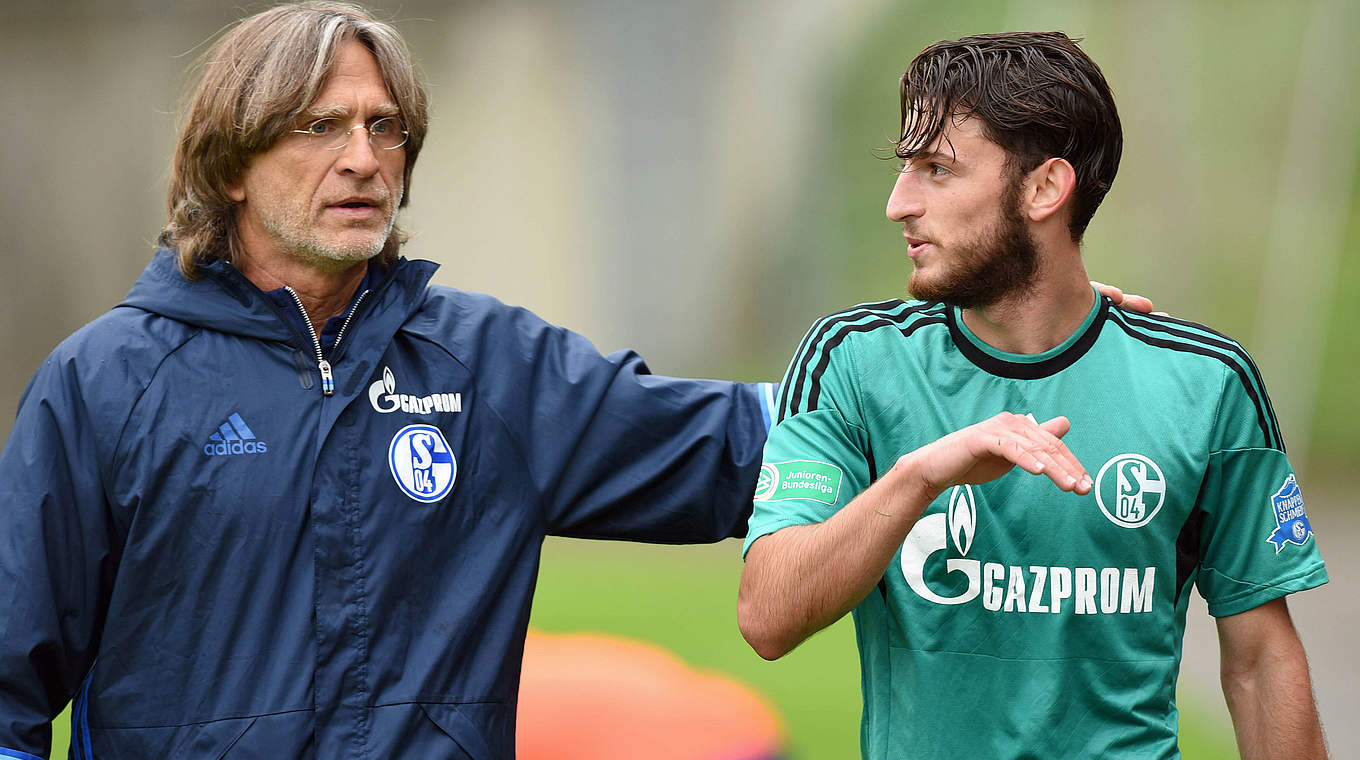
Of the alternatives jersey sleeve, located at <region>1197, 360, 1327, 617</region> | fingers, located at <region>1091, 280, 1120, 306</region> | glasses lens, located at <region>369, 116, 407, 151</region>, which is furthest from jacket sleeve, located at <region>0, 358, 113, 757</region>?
jersey sleeve, located at <region>1197, 360, 1327, 617</region>

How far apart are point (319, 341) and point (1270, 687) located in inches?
66.9

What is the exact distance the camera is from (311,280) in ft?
8.69

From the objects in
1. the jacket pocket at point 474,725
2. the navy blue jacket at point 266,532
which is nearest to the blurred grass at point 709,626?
the jacket pocket at point 474,725

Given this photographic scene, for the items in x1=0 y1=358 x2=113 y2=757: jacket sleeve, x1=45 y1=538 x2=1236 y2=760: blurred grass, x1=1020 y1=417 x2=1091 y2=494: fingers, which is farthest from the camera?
x1=45 y1=538 x2=1236 y2=760: blurred grass

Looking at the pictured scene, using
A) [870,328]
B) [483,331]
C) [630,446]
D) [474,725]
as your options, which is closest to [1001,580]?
[870,328]

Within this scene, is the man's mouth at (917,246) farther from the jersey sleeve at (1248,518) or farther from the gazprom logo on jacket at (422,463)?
the gazprom logo on jacket at (422,463)

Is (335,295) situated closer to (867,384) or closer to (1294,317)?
(867,384)

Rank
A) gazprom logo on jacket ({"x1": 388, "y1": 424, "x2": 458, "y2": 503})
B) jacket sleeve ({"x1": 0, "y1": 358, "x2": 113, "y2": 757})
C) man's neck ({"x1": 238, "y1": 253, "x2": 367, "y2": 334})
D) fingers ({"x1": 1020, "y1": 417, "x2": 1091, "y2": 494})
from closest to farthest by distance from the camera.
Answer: fingers ({"x1": 1020, "y1": 417, "x2": 1091, "y2": 494}), jacket sleeve ({"x1": 0, "y1": 358, "x2": 113, "y2": 757}), gazprom logo on jacket ({"x1": 388, "y1": 424, "x2": 458, "y2": 503}), man's neck ({"x1": 238, "y1": 253, "x2": 367, "y2": 334})

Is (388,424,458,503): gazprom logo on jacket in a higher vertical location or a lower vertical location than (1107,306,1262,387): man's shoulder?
→ lower

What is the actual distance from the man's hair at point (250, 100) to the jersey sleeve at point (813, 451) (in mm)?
992

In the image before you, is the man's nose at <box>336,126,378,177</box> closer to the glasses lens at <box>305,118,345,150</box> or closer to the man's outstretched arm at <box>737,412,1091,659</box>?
the glasses lens at <box>305,118,345,150</box>

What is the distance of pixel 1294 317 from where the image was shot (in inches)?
368

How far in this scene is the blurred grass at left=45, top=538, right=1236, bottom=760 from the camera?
5.80m

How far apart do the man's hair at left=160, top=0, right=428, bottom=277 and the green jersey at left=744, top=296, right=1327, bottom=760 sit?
1086 mm
